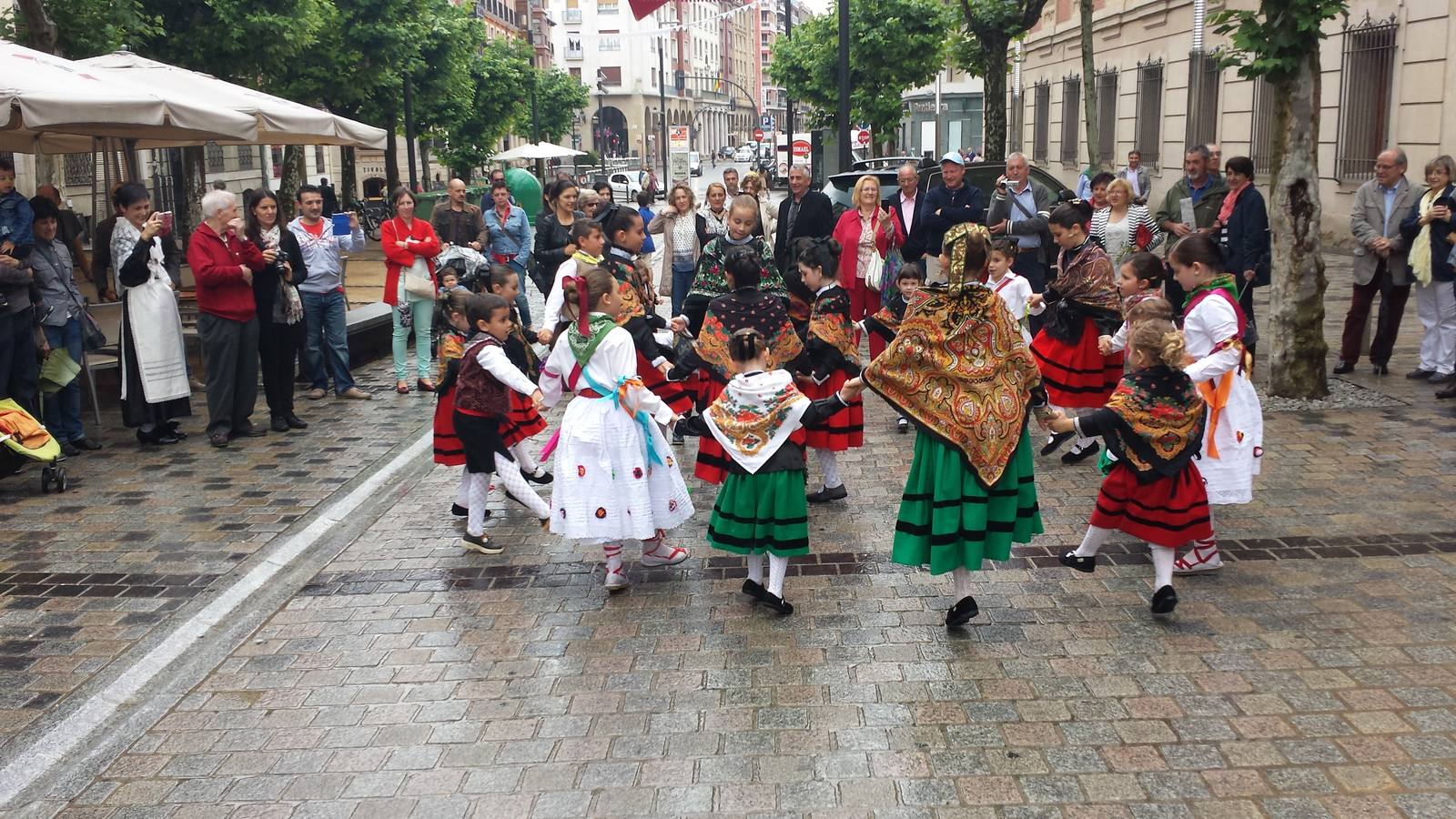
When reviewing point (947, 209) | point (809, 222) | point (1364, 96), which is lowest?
point (809, 222)

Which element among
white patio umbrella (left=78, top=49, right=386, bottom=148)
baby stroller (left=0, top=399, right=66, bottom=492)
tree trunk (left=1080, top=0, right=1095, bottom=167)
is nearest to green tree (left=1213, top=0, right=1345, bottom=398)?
white patio umbrella (left=78, top=49, right=386, bottom=148)

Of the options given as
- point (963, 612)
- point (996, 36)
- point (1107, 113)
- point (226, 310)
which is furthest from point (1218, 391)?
point (1107, 113)

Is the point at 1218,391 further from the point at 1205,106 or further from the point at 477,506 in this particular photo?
the point at 1205,106

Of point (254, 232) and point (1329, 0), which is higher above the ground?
point (1329, 0)

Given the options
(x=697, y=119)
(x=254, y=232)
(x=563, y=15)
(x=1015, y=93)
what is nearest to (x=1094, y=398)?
(x=254, y=232)

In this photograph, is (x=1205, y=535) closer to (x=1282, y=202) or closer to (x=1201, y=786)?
(x=1201, y=786)

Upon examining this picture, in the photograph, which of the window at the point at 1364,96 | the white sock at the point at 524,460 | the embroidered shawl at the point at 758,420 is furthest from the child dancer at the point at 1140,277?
the window at the point at 1364,96

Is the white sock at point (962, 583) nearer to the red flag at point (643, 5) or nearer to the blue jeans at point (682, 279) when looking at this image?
the blue jeans at point (682, 279)

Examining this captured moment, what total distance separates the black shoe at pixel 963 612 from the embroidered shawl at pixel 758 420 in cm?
106

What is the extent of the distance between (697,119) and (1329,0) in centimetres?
12853

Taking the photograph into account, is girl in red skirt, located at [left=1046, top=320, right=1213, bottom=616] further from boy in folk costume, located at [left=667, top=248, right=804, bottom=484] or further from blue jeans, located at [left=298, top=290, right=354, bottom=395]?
blue jeans, located at [left=298, top=290, right=354, bottom=395]

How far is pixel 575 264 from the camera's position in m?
8.23

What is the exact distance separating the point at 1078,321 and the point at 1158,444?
9.07ft

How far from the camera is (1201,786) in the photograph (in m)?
4.07
